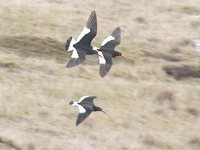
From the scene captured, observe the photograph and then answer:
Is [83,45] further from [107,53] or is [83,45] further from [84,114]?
[84,114]

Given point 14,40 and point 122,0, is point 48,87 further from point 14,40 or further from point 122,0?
point 122,0

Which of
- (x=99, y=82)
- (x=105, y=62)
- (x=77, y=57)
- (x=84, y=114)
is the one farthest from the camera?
(x=99, y=82)

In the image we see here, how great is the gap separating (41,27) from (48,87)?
19.8 ft

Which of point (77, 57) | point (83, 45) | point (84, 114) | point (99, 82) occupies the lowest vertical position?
point (99, 82)

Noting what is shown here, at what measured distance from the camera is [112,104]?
2503 cm

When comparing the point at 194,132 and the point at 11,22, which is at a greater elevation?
the point at 11,22

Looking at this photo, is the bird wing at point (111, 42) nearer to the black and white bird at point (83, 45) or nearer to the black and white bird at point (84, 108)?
the black and white bird at point (83, 45)

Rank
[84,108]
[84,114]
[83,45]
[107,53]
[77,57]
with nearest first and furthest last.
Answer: [77,57]
[83,45]
[107,53]
[84,114]
[84,108]

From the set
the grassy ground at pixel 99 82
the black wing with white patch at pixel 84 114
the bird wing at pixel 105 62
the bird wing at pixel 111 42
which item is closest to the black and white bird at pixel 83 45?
the bird wing at pixel 105 62

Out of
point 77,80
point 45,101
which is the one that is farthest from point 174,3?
point 45,101

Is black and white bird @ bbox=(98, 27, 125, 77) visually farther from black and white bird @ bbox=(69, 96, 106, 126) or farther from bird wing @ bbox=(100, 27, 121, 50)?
black and white bird @ bbox=(69, 96, 106, 126)

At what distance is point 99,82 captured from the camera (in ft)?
85.6

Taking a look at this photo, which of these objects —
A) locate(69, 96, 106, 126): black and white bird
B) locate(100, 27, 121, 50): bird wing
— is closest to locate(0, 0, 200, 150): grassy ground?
locate(69, 96, 106, 126): black and white bird

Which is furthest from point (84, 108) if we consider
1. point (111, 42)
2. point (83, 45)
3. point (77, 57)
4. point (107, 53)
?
point (77, 57)
